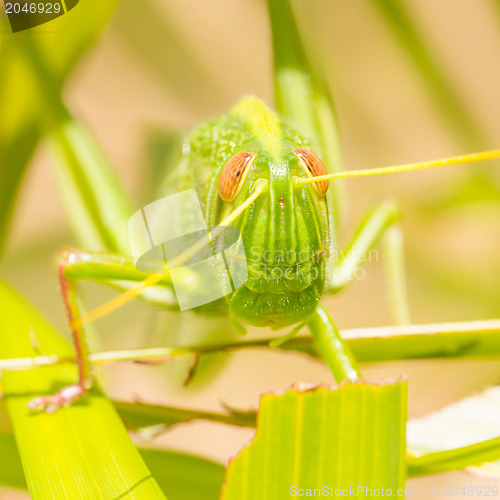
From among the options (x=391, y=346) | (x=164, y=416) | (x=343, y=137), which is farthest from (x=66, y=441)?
(x=343, y=137)

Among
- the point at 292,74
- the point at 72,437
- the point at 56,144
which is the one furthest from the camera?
the point at 292,74

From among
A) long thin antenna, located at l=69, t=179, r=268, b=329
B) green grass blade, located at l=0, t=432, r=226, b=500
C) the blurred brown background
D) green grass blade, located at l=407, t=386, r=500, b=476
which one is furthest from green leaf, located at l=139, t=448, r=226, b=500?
the blurred brown background

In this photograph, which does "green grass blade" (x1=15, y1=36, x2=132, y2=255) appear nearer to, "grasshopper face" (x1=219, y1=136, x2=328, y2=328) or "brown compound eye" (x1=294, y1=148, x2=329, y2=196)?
"grasshopper face" (x1=219, y1=136, x2=328, y2=328)

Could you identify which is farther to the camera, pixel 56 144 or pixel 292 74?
pixel 292 74

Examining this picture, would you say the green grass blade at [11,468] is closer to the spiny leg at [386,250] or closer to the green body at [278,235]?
the green body at [278,235]

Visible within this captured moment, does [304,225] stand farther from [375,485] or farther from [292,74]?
[292,74]

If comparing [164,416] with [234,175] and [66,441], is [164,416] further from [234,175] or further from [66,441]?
[234,175]

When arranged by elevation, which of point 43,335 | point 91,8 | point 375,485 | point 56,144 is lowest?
point 375,485

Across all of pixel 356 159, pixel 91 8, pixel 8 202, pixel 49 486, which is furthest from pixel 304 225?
pixel 356 159
